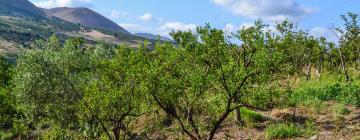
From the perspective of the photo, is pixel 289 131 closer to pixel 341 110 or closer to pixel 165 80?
pixel 341 110

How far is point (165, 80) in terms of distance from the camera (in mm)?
20047

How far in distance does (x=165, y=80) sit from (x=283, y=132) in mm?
9440

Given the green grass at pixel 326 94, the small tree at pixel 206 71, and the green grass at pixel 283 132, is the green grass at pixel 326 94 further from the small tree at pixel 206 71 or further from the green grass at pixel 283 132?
the small tree at pixel 206 71

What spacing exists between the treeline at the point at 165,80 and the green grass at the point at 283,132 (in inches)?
60.2

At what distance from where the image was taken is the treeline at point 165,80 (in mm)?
19172

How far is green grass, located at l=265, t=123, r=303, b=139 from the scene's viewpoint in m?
26.3

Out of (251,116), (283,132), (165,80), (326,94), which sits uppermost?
(165,80)

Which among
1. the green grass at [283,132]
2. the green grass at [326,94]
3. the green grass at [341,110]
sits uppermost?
the green grass at [326,94]

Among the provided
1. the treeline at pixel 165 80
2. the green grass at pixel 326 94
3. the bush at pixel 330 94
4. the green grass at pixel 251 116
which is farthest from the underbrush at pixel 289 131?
the bush at pixel 330 94

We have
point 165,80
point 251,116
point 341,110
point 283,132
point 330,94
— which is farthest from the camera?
point 330,94

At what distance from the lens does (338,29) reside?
120 feet

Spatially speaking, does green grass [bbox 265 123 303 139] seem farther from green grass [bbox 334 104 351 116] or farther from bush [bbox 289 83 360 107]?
bush [bbox 289 83 360 107]

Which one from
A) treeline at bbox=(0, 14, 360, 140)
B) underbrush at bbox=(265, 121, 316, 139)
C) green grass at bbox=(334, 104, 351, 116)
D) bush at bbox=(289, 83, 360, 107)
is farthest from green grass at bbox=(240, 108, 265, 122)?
green grass at bbox=(334, 104, 351, 116)

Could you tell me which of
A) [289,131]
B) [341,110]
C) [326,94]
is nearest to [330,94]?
[326,94]
